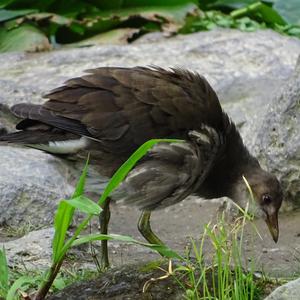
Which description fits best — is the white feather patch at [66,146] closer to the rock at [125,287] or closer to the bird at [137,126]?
the bird at [137,126]

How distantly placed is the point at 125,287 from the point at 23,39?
215 inches

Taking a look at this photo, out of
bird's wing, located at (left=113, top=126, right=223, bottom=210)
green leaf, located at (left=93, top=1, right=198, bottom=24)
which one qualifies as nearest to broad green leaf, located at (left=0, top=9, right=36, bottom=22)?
green leaf, located at (left=93, top=1, right=198, bottom=24)

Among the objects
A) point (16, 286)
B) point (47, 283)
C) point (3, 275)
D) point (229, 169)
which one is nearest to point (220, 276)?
point (47, 283)

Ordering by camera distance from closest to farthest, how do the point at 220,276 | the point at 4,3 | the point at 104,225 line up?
the point at 220,276 < the point at 104,225 < the point at 4,3

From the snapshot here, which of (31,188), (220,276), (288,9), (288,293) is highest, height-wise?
(288,293)

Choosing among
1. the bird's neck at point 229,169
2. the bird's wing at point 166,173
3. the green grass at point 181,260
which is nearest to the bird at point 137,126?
the bird's wing at point 166,173

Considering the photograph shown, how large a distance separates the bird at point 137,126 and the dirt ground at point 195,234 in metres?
0.38

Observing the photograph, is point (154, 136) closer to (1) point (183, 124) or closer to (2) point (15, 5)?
(1) point (183, 124)

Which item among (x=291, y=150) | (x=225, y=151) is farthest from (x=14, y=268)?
(x=291, y=150)

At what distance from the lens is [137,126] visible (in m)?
5.81

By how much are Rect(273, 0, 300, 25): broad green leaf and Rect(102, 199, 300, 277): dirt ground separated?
3873 mm

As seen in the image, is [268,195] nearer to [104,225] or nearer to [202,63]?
[104,225]

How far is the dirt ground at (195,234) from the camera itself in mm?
5992

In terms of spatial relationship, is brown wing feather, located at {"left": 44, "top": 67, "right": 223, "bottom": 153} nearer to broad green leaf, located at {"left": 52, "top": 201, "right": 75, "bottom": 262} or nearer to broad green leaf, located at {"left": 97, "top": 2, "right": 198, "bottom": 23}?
broad green leaf, located at {"left": 52, "top": 201, "right": 75, "bottom": 262}
